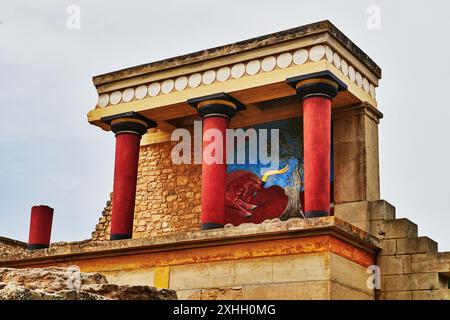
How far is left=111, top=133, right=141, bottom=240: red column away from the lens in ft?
49.7

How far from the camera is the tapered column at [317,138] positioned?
1283 centimetres

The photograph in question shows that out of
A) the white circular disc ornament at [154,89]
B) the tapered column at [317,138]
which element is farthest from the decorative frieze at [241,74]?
the tapered column at [317,138]

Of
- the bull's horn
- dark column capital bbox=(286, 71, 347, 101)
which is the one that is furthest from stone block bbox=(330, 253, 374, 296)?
the bull's horn

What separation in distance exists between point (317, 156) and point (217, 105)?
8.30 feet

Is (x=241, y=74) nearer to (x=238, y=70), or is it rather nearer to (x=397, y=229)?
(x=238, y=70)

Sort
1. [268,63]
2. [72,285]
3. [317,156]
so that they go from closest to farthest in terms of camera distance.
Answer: [72,285]
[317,156]
[268,63]

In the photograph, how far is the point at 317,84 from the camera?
13.4 meters

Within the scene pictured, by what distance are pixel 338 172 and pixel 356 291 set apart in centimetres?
315

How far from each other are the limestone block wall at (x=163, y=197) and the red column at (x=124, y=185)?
4.81ft

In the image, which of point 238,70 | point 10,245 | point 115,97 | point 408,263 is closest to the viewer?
point 408,263

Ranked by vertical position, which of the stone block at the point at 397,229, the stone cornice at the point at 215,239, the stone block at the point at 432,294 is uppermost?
the stone block at the point at 397,229

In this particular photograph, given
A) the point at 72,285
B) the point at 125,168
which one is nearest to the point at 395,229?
the point at 125,168

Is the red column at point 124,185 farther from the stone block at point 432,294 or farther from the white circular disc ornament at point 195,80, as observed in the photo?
the stone block at point 432,294

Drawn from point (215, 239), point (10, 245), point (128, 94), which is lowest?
point (215, 239)
